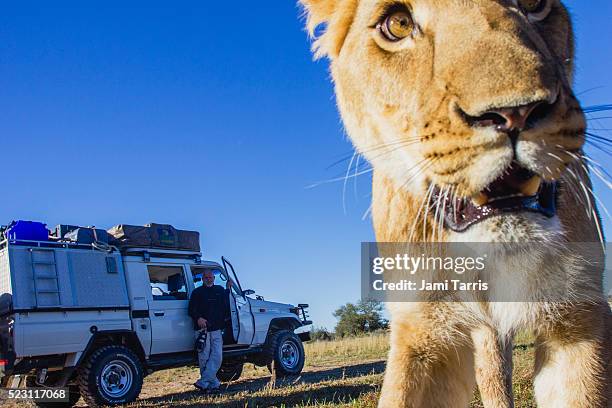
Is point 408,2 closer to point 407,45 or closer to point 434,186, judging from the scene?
point 407,45

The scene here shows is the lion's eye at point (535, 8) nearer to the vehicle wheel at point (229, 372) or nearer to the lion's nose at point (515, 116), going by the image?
the lion's nose at point (515, 116)

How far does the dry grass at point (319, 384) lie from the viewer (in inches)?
292

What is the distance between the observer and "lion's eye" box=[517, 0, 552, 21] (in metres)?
2.27

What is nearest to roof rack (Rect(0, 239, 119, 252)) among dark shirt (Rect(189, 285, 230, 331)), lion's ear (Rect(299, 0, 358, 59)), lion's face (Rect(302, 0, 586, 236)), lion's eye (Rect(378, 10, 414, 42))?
dark shirt (Rect(189, 285, 230, 331))

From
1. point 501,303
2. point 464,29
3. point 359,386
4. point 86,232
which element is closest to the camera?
point 464,29

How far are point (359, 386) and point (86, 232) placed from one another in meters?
5.46

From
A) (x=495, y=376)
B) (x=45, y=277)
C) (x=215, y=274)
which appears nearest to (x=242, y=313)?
(x=215, y=274)

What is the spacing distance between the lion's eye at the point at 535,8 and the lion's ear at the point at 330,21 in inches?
31.8

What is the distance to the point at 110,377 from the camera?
10.7 meters

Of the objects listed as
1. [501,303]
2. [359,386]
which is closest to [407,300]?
[501,303]

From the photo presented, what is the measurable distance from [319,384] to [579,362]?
323 inches

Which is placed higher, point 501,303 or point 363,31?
point 363,31

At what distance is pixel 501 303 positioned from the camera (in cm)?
243

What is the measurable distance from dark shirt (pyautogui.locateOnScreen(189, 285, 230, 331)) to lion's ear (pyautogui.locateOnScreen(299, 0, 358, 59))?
361 inches
